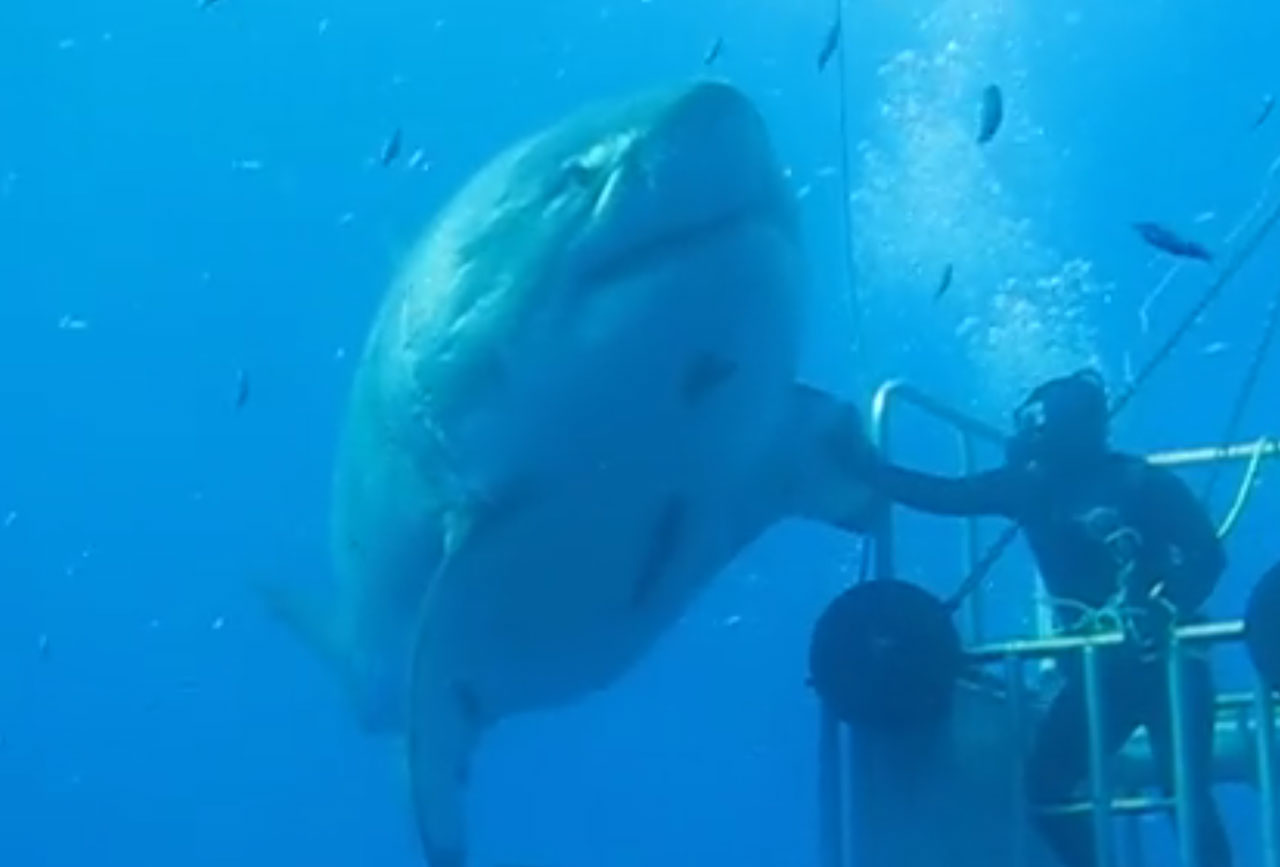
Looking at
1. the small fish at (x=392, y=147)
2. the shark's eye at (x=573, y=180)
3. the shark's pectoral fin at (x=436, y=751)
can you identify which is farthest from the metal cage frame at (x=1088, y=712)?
the small fish at (x=392, y=147)

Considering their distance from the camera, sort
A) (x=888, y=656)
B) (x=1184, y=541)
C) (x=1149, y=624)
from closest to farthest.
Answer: (x=1149, y=624) → (x=888, y=656) → (x=1184, y=541)

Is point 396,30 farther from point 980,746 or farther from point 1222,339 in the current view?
point 980,746

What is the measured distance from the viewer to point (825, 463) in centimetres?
620

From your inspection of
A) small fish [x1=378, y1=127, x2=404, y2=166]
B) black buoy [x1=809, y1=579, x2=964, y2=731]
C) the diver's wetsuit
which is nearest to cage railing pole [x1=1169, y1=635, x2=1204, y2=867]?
the diver's wetsuit

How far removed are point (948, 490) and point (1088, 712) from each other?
94 centimetres

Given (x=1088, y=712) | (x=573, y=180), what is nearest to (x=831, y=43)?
(x=1088, y=712)

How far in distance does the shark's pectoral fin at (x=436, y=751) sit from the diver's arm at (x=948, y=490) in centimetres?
148

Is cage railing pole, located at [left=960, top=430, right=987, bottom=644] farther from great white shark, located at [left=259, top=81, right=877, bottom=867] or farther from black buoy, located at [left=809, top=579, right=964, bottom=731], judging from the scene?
great white shark, located at [left=259, top=81, right=877, bottom=867]

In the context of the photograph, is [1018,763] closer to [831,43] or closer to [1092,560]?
[1092,560]

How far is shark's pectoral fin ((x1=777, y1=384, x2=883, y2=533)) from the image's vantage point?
5902 mm

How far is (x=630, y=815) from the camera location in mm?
67250

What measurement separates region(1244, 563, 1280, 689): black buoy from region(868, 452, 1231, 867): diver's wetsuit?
1.74ft

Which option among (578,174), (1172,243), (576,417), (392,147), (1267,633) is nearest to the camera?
(578,174)

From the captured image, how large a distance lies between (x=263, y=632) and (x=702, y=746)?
61.8 ft
